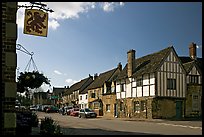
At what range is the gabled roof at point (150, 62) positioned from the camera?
124 feet

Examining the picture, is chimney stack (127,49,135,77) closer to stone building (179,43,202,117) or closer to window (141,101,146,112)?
window (141,101,146,112)

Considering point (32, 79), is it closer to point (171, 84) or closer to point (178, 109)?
point (171, 84)

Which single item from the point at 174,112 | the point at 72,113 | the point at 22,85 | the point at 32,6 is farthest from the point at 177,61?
the point at 32,6

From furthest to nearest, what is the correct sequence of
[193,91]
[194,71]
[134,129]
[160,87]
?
[194,71]
[193,91]
[160,87]
[134,129]

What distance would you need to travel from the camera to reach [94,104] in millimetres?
57188

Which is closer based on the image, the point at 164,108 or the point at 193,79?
the point at 164,108

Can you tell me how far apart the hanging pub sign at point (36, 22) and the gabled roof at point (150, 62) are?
28.5 m

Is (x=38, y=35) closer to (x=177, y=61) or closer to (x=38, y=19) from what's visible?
(x=38, y=19)

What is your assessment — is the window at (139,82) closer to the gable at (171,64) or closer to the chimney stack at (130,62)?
the chimney stack at (130,62)

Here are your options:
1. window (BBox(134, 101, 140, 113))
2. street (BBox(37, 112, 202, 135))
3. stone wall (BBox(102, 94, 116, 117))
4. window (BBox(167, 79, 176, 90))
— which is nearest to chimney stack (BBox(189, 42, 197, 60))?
window (BBox(167, 79, 176, 90))

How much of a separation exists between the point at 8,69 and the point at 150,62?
33091 millimetres

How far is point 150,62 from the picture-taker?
40.5 m

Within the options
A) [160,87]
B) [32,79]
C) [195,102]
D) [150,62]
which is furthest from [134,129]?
[195,102]

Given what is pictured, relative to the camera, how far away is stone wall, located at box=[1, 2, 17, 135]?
26.9 feet
